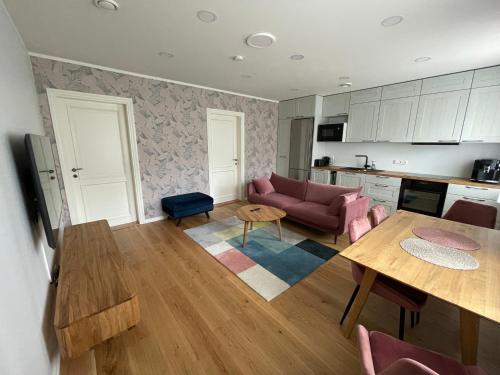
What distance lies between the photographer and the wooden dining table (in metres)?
1.00

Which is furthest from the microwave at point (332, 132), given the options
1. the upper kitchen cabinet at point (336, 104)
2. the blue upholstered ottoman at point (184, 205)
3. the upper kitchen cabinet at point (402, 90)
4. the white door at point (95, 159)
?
the white door at point (95, 159)

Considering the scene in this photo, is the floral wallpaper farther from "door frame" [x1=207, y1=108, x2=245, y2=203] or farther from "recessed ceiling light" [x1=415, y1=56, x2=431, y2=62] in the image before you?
"recessed ceiling light" [x1=415, y1=56, x2=431, y2=62]

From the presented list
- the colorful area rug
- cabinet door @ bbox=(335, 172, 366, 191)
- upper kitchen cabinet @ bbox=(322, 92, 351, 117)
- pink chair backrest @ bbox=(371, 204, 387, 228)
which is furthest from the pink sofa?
upper kitchen cabinet @ bbox=(322, 92, 351, 117)

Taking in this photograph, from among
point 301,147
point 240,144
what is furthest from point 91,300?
point 301,147

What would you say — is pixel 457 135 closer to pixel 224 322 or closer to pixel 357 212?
pixel 357 212

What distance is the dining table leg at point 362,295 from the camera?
144cm

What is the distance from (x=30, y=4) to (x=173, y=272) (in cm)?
267

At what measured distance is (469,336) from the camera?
3.78 ft

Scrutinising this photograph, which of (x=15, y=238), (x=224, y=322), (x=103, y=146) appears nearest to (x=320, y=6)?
(x=15, y=238)

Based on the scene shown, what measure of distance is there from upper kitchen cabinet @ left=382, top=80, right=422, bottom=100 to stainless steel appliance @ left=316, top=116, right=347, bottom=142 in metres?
0.89

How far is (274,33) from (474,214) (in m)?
2.77

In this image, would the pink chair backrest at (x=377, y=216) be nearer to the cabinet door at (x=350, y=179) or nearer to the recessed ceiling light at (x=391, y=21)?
the recessed ceiling light at (x=391, y=21)

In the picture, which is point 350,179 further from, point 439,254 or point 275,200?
point 439,254

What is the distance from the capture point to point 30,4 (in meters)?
1.62
